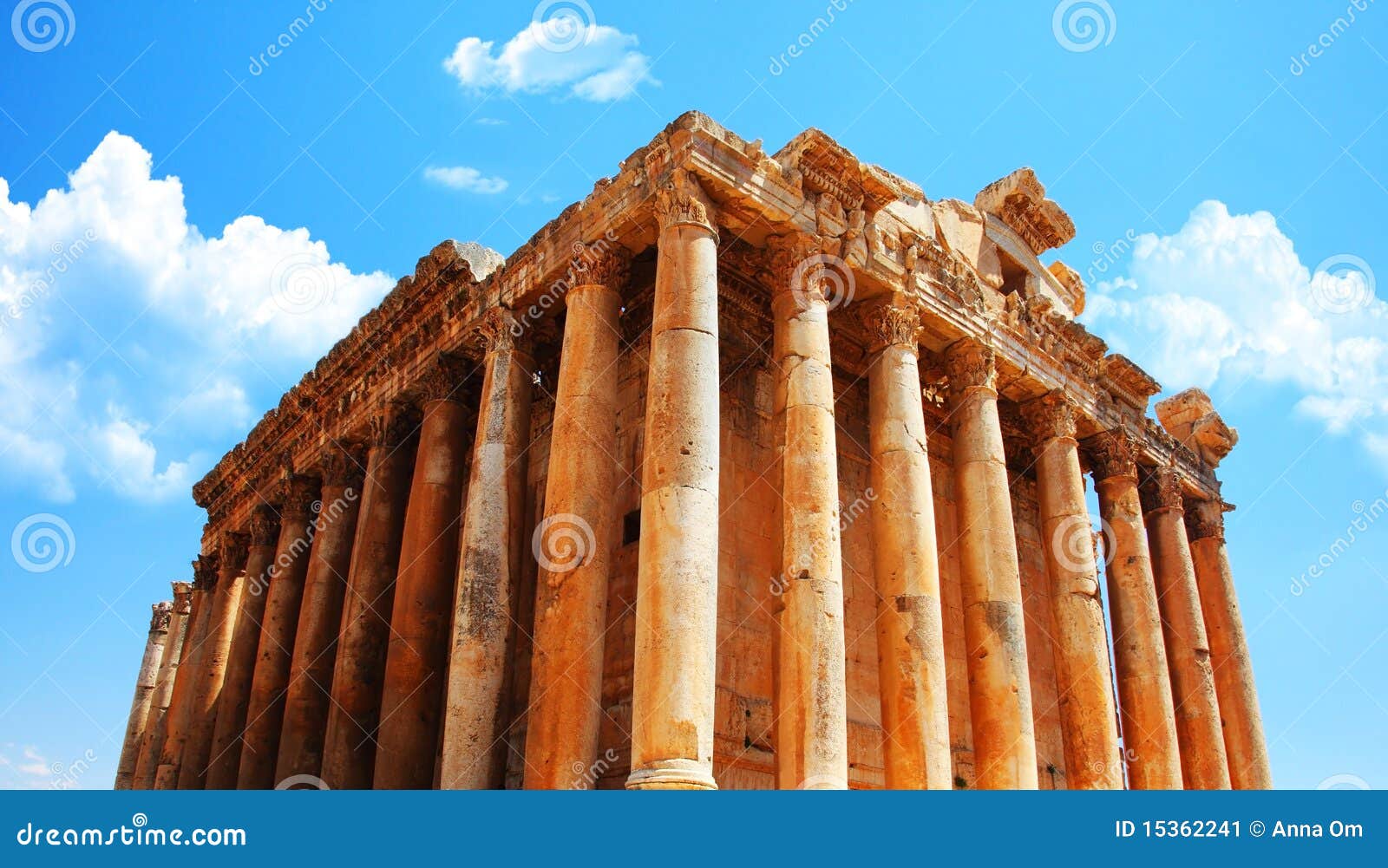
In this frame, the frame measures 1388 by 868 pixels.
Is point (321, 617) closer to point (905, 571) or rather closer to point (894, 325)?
point (905, 571)

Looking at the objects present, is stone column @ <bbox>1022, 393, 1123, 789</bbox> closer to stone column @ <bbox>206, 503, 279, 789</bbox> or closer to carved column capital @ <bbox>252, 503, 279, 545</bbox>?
stone column @ <bbox>206, 503, 279, 789</bbox>

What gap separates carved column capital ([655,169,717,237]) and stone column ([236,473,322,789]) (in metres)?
11.8

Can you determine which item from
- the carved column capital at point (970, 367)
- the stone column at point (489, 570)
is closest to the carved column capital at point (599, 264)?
the stone column at point (489, 570)

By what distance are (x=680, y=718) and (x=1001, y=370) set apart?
9800 mm

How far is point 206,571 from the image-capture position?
26875 mm

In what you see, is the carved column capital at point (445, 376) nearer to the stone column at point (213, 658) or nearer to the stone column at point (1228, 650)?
the stone column at point (213, 658)

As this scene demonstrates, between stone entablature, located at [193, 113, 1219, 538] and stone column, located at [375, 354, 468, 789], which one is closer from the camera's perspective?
stone entablature, located at [193, 113, 1219, 538]

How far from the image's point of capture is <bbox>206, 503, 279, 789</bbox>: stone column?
20.4 meters

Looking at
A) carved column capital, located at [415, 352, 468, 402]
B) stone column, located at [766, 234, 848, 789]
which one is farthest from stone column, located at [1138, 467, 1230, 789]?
carved column capital, located at [415, 352, 468, 402]

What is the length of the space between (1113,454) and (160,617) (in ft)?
103

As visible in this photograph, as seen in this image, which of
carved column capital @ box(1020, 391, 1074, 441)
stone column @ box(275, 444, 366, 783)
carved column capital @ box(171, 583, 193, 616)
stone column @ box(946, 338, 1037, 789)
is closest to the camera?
stone column @ box(946, 338, 1037, 789)

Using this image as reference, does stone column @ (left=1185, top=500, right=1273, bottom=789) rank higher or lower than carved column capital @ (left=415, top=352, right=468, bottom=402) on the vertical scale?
lower

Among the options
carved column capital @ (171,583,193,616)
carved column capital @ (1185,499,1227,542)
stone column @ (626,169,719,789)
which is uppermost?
carved column capital @ (171,583,193,616)

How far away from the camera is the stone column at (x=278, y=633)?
1912cm
